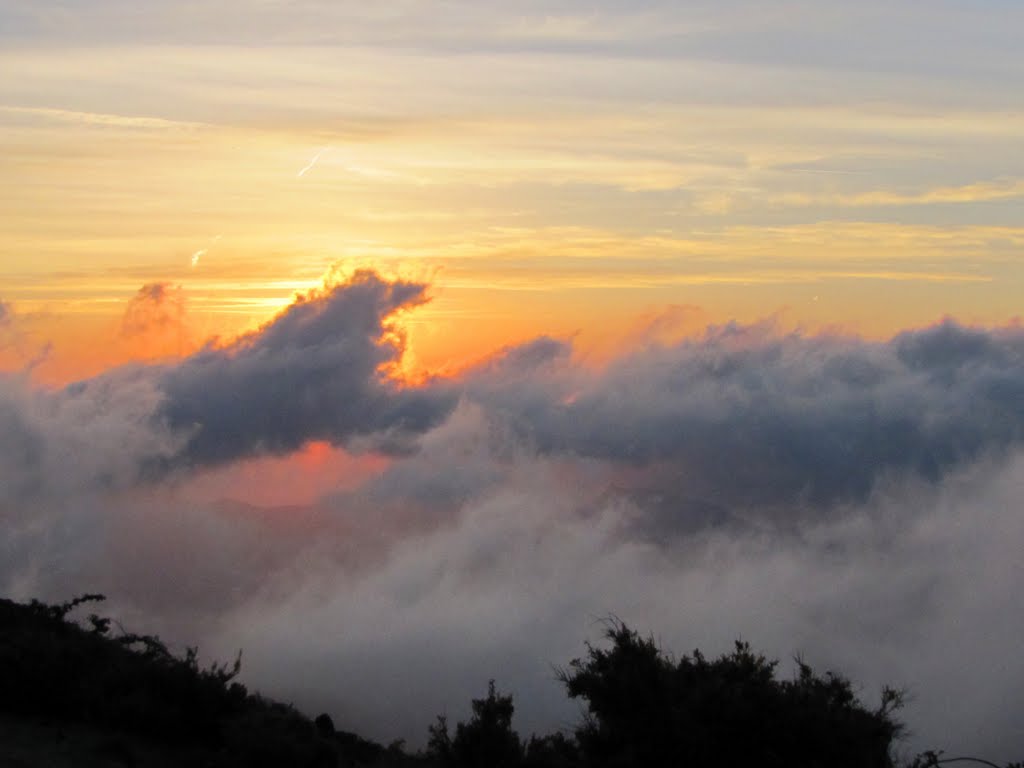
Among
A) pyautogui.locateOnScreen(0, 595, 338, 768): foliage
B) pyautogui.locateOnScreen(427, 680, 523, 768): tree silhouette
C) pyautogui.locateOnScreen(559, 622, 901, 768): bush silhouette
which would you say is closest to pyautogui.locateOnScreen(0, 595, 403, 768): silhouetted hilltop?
pyautogui.locateOnScreen(0, 595, 338, 768): foliage

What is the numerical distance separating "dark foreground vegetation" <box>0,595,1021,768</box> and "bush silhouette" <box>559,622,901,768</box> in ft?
0.05

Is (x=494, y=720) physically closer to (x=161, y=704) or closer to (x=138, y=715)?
(x=161, y=704)

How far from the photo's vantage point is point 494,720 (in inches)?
524

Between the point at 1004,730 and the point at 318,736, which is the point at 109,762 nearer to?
the point at 318,736

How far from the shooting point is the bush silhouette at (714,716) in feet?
42.8

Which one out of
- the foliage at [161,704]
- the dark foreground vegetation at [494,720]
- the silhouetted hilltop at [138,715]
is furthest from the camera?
the dark foreground vegetation at [494,720]

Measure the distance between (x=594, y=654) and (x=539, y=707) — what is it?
140701 millimetres

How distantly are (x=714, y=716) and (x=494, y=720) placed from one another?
2.42 m

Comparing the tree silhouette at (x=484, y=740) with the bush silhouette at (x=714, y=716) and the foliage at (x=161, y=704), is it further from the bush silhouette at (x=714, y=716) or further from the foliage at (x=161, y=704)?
the foliage at (x=161, y=704)

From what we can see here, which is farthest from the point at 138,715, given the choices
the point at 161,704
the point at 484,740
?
the point at 484,740

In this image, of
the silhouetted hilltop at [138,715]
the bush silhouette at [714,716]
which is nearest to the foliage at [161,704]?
the silhouetted hilltop at [138,715]

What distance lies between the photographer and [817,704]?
13.4m

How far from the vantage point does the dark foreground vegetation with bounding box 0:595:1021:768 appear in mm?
12789

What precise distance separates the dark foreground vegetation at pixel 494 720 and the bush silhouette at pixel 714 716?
2 cm
